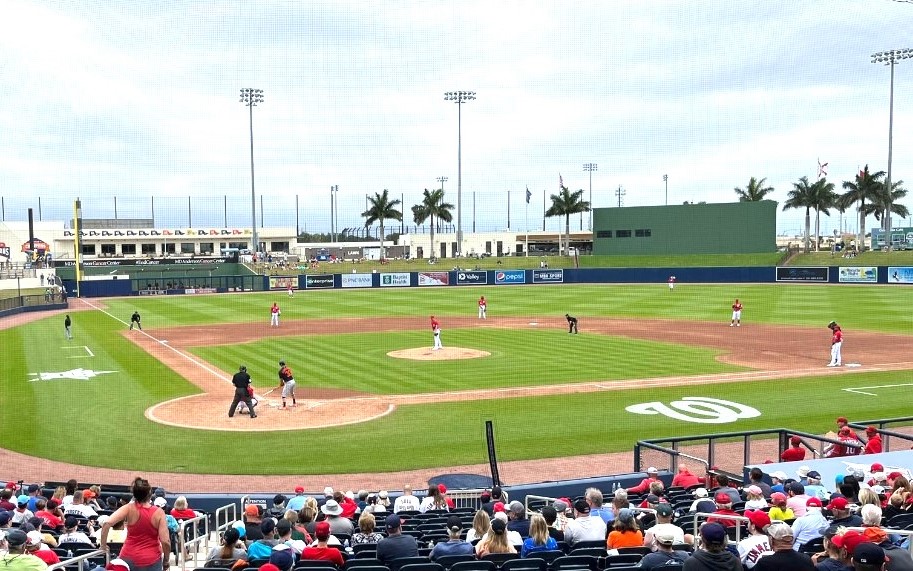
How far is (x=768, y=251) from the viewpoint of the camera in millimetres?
93188

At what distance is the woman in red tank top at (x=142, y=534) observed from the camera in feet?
25.6

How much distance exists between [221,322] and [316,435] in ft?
108

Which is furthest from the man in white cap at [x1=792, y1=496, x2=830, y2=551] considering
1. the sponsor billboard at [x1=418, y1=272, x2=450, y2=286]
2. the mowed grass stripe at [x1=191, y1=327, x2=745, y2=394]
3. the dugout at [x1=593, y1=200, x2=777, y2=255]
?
the dugout at [x1=593, y1=200, x2=777, y2=255]

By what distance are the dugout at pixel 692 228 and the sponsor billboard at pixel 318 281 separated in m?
38.2

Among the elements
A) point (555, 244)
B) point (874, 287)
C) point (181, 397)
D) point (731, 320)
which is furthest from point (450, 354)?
point (555, 244)

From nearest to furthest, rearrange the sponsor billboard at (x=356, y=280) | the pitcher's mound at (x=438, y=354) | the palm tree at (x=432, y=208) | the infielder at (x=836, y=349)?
the infielder at (x=836, y=349), the pitcher's mound at (x=438, y=354), the sponsor billboard at (x=356, y=280), the palm tree at (x=432, y=208)

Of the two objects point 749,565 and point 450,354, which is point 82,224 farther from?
point 749,565

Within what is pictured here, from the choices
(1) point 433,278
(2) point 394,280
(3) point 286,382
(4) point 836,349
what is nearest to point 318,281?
(2) point 394,280

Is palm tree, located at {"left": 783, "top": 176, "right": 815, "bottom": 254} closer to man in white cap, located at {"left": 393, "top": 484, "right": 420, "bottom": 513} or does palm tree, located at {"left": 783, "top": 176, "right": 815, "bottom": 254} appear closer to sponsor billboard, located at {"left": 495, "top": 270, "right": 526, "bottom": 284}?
sponsor billboard, located at {"left": 495, "top": 270, "right": 526, "bottom": 284}

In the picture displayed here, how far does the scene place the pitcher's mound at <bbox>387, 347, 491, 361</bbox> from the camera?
110ft

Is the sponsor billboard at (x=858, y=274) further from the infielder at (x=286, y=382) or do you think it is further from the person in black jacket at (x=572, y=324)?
the infielder at (x=286, y=382)

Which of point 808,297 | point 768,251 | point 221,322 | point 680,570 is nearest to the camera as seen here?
point 680,570

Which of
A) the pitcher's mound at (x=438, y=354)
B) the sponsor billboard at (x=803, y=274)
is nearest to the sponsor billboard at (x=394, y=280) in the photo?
the sponsor billboard at (x=803, y=274)

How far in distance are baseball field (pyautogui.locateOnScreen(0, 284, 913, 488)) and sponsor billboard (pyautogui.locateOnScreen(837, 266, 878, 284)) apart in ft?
93.7
